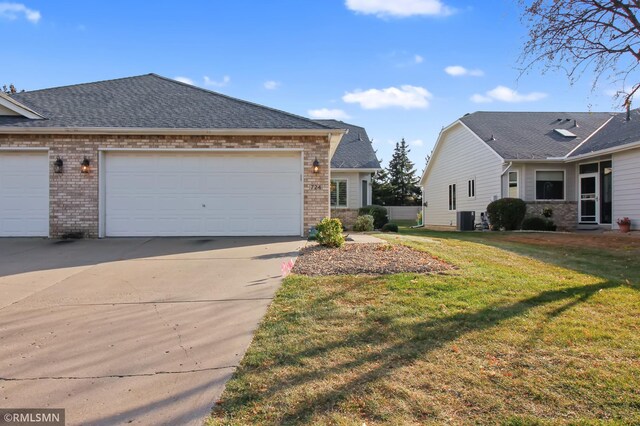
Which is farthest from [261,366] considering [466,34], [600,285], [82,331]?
[466,34]

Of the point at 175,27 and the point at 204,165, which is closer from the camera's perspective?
the point at 204,165

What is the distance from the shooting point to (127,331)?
4.10 meters

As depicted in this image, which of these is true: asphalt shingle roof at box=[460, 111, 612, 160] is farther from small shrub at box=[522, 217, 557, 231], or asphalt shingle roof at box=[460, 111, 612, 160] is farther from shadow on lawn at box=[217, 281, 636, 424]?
shadow on lawn at box=[217, 281, 636, 424]

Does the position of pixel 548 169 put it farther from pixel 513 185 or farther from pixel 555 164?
pixel 513 185

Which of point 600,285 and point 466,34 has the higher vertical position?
point 466,34

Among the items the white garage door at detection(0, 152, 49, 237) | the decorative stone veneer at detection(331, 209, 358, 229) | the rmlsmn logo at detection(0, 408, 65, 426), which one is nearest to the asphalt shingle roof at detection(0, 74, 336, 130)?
the white garage door at detection(0, 152, 49, 237)

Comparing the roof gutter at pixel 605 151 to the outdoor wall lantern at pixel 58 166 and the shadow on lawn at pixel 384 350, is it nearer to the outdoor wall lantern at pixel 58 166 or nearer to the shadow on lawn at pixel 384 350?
the shadow on lawn at pixel 384 350

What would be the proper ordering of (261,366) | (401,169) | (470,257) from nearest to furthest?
(261,366)
(470,257)
(401,169)

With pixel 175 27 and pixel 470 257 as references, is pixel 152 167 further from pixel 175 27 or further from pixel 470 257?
pixel 470 257

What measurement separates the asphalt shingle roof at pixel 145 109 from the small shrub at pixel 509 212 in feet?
30.8

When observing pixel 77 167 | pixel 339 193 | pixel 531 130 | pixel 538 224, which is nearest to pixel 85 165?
pixel 77 167

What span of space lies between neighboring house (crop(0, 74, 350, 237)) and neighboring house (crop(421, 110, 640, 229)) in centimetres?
1014

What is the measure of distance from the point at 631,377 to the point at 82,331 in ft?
16.3

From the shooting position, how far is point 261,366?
3199 millimetres
